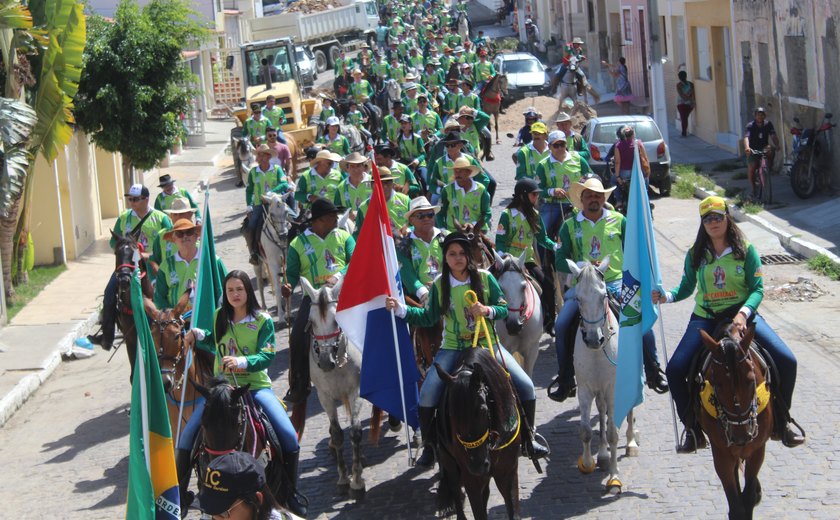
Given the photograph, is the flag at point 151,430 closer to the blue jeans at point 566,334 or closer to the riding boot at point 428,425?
the riding boot at point 428,425

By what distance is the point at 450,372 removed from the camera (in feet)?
30.5

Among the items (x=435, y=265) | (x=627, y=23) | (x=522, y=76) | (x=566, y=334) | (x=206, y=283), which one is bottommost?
(x=566, y=334)

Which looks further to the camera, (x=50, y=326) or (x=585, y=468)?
(x=50, y=326)

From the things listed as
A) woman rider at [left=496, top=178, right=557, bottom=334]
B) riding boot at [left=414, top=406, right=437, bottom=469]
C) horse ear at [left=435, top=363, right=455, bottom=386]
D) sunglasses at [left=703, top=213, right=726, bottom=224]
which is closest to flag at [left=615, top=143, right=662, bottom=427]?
sunglasses at [left=703, top=213, right=726, bottom=224]

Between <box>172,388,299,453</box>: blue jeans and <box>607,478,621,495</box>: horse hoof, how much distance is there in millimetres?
2741

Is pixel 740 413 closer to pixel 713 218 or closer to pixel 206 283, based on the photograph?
pixel 713 218

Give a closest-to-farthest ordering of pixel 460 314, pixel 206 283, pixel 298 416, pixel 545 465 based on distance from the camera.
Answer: pixel 460 314
pixel 206 283
pixel 545 465
pixel 298 416

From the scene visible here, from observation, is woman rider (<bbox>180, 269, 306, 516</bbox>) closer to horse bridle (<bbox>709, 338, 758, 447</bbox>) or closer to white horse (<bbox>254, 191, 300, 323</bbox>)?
horse bridle (<bbox>709, 338, 758, 447</bbox>)

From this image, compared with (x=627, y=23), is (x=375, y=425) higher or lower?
lower

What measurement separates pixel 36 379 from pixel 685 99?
22542 millimetres

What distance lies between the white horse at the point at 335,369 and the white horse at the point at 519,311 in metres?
1.51

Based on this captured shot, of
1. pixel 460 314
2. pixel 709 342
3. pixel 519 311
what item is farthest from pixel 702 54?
pixel 709 342

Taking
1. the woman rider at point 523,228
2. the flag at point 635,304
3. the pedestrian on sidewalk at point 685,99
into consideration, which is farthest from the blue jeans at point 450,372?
the pedestrian on sidewalk at point 685,99

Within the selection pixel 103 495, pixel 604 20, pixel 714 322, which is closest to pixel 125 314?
pixel 103 495
